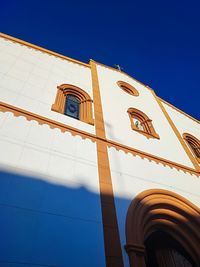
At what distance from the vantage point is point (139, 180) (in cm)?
507

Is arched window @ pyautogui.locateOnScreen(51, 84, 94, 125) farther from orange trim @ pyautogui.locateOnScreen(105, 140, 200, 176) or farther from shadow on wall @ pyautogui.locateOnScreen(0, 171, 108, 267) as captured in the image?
shadow on wall @ pyautogui.locateOnScreen(0, 171, 108, 267)

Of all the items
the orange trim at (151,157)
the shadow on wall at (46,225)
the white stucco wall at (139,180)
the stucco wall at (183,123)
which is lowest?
the shadow on wall at (46,225)

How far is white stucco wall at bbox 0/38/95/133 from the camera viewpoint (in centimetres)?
549

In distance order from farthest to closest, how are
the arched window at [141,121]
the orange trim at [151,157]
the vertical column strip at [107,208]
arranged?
the arched window at [141,121]
the orange trim at [151,157]
the vertical column strip at [107,208]

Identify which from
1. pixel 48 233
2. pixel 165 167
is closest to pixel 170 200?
pixel 165 167

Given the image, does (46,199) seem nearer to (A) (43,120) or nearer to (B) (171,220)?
(A) (43,120)

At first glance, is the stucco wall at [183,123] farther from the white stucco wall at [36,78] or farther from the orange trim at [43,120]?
the orange trim at [43,120]

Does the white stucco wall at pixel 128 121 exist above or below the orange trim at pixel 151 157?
above

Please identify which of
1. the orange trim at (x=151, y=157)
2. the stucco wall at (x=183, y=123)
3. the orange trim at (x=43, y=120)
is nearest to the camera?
the orange trim at (x=43, y=120)

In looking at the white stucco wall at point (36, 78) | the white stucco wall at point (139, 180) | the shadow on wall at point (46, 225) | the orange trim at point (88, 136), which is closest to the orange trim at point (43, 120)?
the orange trim at point (88, 136)

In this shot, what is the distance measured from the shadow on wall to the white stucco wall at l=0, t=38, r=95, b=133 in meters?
2.34

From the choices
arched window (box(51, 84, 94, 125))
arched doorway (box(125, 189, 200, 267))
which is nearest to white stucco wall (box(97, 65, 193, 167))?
arched window (box(51, 84, 94, 125))

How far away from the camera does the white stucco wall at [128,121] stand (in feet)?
21.3

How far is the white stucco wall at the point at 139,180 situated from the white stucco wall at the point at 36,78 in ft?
4.53
